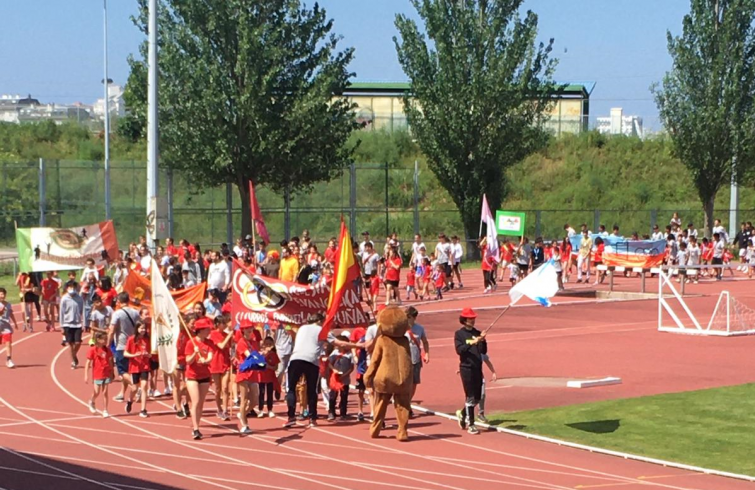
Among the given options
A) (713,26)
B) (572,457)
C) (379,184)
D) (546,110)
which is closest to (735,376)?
(572,457)

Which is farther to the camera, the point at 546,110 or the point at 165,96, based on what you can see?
the point at 546,110

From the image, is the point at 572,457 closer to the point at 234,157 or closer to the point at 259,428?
the point at 259,428

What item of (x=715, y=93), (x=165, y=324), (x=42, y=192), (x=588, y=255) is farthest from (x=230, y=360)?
(x=715, y=93)

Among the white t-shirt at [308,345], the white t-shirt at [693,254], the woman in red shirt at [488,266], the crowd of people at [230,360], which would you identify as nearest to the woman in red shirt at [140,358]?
the crowd of people at [230,360]

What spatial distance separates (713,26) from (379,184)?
1748cm

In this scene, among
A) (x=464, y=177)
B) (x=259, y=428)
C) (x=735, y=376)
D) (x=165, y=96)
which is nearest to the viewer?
(x=259, y=428)

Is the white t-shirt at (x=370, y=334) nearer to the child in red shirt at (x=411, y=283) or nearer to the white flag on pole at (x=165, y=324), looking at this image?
the white flag on pole at (x=165, y=324)

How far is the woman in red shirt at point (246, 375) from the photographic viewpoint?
54.4 feet

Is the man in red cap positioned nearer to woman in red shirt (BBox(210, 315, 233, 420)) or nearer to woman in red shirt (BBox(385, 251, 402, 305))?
woman in red shirt (BBox(210, 315, 233, 420))

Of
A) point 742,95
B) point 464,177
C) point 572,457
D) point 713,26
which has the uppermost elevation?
point 713,26

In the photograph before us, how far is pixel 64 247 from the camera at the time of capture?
28.8 meters

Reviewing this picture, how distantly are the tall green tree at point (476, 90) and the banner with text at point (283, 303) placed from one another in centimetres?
2991

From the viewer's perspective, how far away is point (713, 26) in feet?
164

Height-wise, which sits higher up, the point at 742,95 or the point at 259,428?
the point at 742,95
